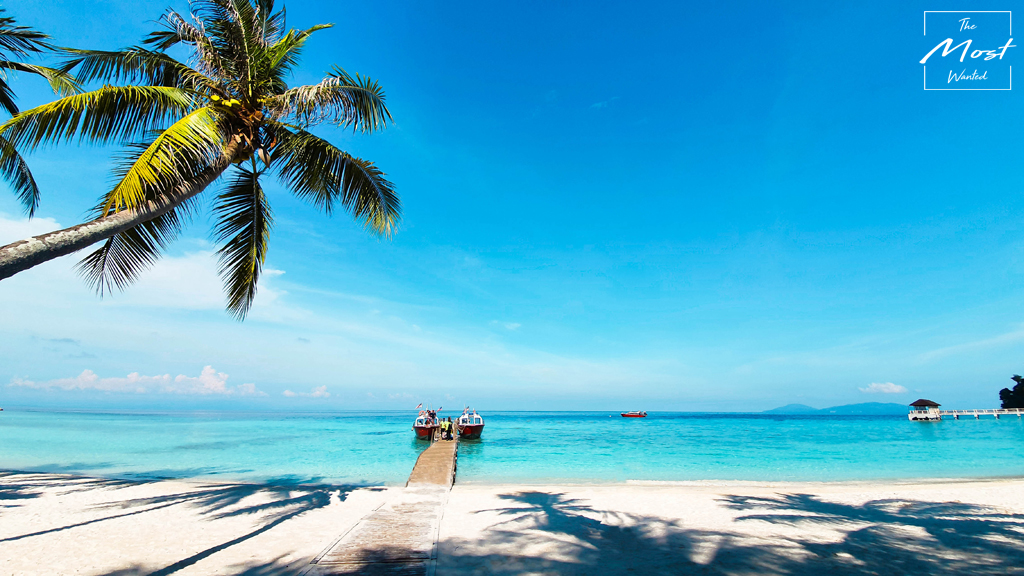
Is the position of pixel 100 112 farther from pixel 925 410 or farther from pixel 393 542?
pixel 925 410

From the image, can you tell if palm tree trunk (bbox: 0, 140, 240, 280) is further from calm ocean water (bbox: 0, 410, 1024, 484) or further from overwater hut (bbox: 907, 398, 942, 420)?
overwater hut (bbox: 907, 398, 942, 420)

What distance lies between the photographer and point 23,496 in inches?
391

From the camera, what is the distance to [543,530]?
741 cm

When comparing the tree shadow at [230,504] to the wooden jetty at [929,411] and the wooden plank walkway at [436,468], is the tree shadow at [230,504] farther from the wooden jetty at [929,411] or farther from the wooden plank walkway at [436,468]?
the wooden jetty at [929,411]

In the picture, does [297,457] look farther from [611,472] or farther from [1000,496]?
[1000,496]

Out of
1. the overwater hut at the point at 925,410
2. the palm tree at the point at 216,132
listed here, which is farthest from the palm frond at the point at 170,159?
the overwater hut at the point at 925,410

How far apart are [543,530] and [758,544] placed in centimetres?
324

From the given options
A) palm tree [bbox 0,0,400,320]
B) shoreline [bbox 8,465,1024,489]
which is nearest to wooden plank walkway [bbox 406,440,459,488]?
shoreline [bbox 8,465,1024,489]

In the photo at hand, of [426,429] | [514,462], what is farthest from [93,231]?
[426,429]

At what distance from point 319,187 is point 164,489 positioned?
987cm

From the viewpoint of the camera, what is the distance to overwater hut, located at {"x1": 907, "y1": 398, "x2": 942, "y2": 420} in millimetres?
55156

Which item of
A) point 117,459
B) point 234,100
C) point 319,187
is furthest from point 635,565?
point 117,459

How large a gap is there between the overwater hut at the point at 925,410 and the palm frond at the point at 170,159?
75.3 metres

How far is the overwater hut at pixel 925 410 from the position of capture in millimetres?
55156
